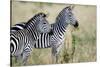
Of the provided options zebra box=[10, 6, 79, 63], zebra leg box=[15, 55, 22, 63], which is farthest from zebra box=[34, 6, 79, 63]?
zebra leg box=[15, 55, 22, 63]

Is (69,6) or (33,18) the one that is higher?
(69,6)

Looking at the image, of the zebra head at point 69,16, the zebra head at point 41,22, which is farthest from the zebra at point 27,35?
the zebra head at point 69,16

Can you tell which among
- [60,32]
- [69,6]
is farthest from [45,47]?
[69,6]

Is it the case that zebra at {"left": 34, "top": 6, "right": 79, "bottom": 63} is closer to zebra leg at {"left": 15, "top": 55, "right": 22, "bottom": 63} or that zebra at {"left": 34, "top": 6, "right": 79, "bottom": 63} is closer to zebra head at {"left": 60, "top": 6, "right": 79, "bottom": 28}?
zebra head at {"left": 60, "top": 6, "right": 79, "bottom": 28}

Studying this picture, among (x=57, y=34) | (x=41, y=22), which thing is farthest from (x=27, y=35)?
(x=57, y=34)

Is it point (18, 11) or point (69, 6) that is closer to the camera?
point (18, 11)

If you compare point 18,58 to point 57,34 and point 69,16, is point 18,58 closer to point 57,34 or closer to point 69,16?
point 57,34

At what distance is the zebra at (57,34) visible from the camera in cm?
244

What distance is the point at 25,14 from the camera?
2.36m

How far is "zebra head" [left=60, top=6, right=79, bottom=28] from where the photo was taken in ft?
8.32

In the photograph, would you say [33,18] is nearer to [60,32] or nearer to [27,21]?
[27,21]
